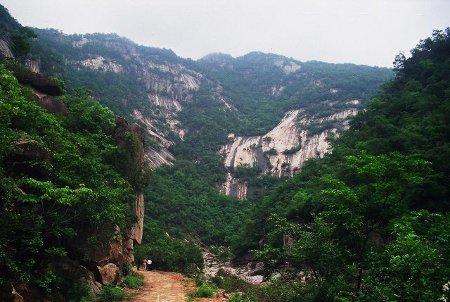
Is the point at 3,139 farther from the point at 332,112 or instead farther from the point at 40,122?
the point at 332,112

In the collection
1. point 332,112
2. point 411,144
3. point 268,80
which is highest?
point 268,80

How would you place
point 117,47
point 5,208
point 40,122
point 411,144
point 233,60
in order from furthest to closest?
point 233,60, point 117,47, point 411,144, point 40,122, point 5,208

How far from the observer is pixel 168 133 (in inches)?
3329

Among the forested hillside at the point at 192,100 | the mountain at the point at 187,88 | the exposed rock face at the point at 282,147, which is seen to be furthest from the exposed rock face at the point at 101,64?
the exposed rock face at the point at 282,147

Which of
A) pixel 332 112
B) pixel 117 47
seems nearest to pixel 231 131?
pixel 332 112

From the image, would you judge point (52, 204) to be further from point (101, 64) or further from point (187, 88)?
point (187, 88)

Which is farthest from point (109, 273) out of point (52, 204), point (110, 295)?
point (52, 204)

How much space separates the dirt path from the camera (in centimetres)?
1448

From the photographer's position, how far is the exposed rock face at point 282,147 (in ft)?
235

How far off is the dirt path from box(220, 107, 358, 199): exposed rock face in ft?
162

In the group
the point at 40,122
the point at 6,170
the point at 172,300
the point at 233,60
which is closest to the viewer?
the point at 6,170

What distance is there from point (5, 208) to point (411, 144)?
23.8 m

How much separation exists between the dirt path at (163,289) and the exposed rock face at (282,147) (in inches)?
1948

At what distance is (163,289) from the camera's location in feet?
54.9
